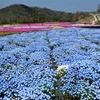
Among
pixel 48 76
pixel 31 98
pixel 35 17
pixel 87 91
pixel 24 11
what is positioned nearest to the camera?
pixel 31 98

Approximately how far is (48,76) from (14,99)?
2.04m

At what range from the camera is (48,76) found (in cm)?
885

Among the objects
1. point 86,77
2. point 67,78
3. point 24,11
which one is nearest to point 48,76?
point 67,78

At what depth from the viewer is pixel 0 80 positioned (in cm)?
807

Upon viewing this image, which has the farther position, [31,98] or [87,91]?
[87,91]

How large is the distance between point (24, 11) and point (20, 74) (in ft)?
436

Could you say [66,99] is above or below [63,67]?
below

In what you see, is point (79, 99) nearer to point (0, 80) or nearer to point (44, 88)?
point (44, 88)

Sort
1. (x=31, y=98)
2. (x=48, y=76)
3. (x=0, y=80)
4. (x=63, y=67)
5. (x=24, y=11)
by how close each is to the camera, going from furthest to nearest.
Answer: (x=24, y=11) < (x=63, y=67) < (x=48, y=76) < (x=0, y=80) < (x=31, y=98)

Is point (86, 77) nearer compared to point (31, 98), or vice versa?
point (31, 98)

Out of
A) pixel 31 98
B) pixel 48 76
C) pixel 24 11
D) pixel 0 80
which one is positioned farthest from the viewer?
pixel 24 11

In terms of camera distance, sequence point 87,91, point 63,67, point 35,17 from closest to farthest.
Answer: point 87,91
point 63,67
point 35,17

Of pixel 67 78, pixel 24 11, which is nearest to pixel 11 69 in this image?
pixel 67 78

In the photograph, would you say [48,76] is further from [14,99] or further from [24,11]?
[24,11]
